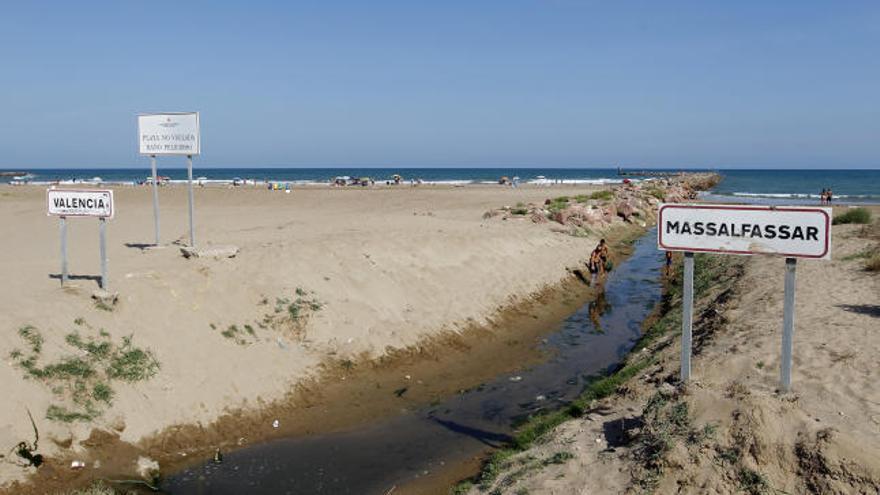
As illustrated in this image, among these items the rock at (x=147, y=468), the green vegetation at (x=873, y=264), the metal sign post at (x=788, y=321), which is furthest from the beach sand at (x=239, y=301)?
the green vegetation at (x=873, y=264)

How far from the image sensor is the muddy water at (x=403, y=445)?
8.02m

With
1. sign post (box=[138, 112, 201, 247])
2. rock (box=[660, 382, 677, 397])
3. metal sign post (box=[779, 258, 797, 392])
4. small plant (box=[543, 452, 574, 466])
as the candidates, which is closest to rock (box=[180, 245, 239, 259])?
sign post (box=[138, 112, 201, 247])

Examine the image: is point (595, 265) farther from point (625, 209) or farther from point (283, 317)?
point (625, 209)

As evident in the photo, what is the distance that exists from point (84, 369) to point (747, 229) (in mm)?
8635

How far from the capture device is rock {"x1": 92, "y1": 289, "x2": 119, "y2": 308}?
10375 millimetres

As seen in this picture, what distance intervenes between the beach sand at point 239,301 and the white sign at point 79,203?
1.29m

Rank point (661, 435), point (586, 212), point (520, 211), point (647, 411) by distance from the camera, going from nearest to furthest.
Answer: point (661, 435)
point (647, 411)
point (520, 211)
point (586, 212)

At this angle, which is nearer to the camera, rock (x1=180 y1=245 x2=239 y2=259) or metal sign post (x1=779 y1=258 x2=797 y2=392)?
metal sign post (x1=779 y1=258 x2=797 y2=392)

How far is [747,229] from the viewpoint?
658 centimetres

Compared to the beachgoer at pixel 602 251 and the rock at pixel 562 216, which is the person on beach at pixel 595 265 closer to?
the beachgoer at pixel 602 251

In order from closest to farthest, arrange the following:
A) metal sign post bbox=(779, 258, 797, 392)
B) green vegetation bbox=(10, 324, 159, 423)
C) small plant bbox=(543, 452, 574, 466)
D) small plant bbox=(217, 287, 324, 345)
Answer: metal sign post bbox=(779, 258, 797, 392), small plant bbox=(543, 452, 574, 466), green vegetation bbox=(10, 324, 159, 423), small plant bbox=(217, 287, 324, 345)

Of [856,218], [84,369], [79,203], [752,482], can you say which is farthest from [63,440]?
[856,218]

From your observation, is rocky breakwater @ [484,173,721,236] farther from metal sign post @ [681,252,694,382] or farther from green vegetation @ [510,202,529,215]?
metal sign post @ [681,252,694,382]

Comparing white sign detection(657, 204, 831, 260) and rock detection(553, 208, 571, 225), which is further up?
white sign detection(657, 204, 831, 260)
